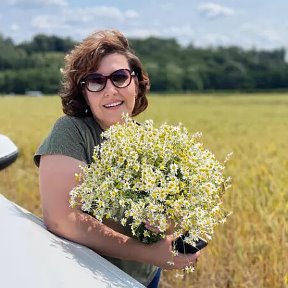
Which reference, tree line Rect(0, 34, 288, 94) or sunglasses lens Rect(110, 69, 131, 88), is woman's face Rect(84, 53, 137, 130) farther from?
tree line Rect(0, 34, 288, 94)

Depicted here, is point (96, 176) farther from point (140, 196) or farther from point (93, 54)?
→ point (93, 54)

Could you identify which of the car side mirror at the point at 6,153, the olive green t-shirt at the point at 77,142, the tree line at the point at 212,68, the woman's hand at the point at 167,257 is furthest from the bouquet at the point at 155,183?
the tree line at the point at 212,68

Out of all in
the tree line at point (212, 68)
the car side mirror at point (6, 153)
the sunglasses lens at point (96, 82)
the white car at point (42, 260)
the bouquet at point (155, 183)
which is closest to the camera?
the white car at point (42, 260)

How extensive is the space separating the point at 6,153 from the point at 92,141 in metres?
0.38

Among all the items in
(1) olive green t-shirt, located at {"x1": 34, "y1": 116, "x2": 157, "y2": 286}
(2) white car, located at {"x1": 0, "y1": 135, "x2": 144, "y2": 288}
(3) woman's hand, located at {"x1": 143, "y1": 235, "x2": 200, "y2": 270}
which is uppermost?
(1) olive green t-shirt, located at {"x1": 34, "y1": 116, "x2": 157, "y2": 286}

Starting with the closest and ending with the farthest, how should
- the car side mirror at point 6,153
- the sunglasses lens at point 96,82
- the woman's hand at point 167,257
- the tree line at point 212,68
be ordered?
the woman's hand at point 167,257, the sunglasses lens at point 96,82, the car side mirror at point 6,153, the tree line at point 212,68

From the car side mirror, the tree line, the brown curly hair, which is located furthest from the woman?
the tree line

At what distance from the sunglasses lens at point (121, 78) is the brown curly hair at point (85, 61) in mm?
62

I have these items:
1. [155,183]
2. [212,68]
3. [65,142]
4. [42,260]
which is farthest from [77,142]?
[212,68]

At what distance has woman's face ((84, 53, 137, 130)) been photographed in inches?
78.6

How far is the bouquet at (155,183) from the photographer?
164 cm

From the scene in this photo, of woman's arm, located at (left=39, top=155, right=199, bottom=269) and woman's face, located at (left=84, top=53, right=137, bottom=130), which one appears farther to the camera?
woman's face, located at (left=84, top=53, right=137, bottom=130)

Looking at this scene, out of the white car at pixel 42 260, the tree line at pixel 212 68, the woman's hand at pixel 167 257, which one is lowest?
the tree line at pixel 212 68

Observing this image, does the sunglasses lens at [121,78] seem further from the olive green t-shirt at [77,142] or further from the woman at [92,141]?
the olive green t-shirt at [77,142]
